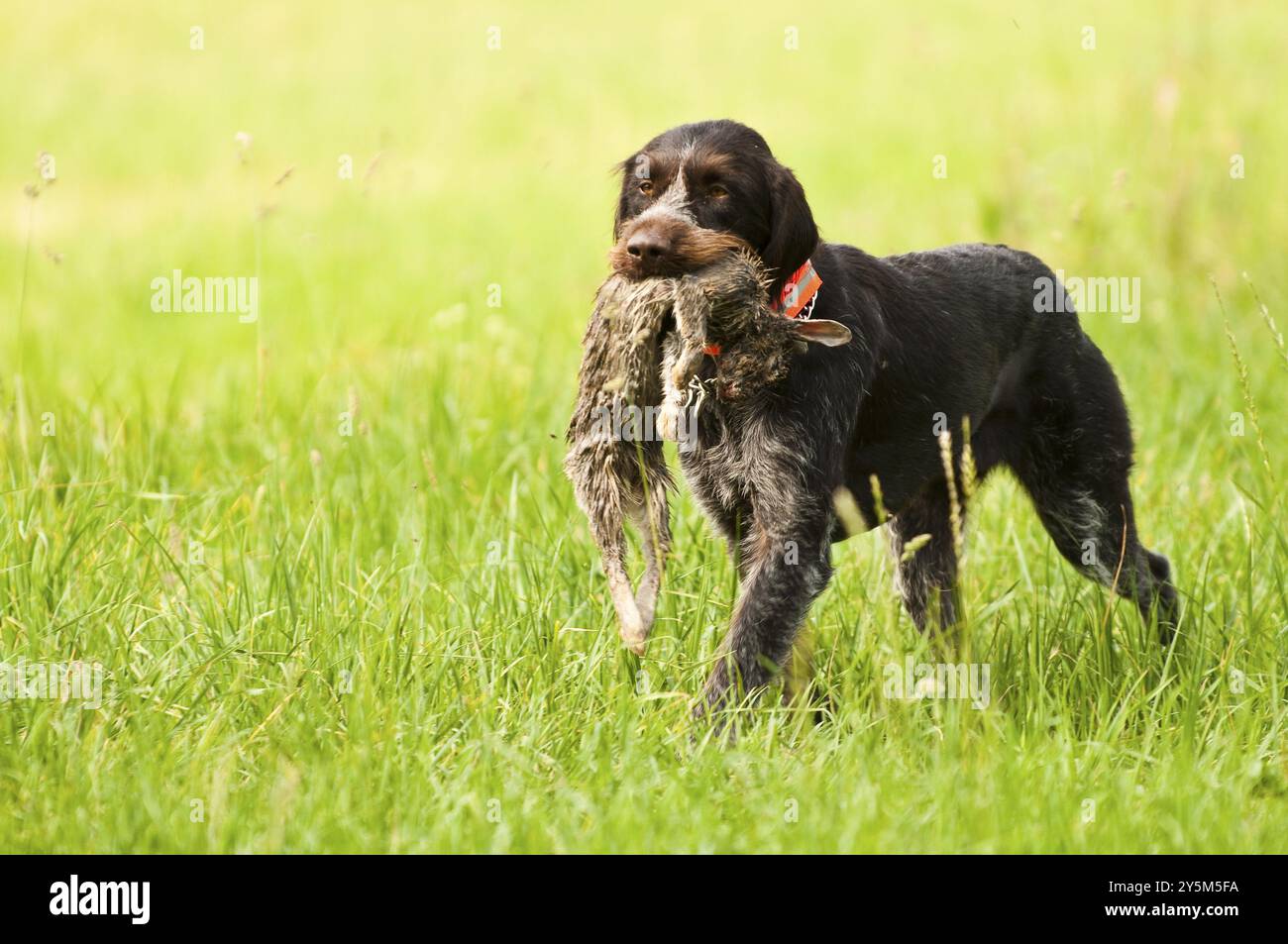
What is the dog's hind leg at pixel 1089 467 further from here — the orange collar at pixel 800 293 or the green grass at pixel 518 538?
the orange collar at pixel 800 293

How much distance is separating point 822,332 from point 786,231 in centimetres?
39

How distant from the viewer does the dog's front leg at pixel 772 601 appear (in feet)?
12.5

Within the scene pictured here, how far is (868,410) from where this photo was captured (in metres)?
4.29

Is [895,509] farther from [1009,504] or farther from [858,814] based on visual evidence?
[858,814]

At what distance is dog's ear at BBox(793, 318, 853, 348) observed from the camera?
12.1ft

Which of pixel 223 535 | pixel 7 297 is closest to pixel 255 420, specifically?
pixel 223 535

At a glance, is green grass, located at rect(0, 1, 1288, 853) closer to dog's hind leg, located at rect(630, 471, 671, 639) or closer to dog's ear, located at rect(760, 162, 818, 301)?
dog's hind leg, located at rect(630, 471, 671, 639)

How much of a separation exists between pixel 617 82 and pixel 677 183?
30.1ft

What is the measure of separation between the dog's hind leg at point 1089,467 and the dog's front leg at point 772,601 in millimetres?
1145

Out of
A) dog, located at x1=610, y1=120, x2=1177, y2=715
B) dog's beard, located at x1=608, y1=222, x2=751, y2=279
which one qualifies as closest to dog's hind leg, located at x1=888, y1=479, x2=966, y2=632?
dog, located at x1=610, y1=120, x2=1177, y2=715

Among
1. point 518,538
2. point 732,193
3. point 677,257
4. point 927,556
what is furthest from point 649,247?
point 927,556

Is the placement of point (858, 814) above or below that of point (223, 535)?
below

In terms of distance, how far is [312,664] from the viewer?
3852mm

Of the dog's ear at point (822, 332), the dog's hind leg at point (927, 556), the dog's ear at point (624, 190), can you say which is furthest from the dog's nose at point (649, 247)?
the dog's hind leg at point (927, 556)
